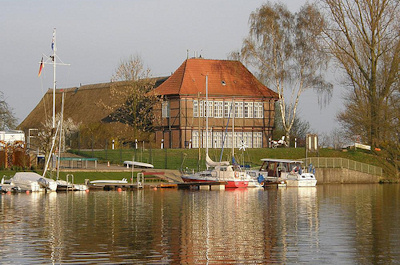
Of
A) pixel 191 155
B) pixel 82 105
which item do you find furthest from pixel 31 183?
pixel 82 105

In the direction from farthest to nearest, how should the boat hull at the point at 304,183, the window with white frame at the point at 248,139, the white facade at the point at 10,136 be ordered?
the window with white frame at the point at 248,139 → the white facade at the point at 10,136 → the boat hull at the point at 304,183

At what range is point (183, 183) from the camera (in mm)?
55562

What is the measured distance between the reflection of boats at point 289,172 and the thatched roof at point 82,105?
88.7ft

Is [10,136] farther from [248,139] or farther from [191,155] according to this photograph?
[248,139]

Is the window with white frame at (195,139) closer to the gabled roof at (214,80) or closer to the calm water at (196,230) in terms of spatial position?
the gabled roof at (214,80)

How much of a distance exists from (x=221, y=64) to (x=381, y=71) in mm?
20031

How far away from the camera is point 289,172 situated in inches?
2525

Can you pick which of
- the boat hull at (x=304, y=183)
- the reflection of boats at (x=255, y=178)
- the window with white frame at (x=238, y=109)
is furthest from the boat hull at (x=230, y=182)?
the window with white frame at (x=238, y=109)

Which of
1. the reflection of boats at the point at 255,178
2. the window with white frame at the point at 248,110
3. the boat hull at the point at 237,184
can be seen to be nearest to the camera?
the boat hull at the point at 237,184

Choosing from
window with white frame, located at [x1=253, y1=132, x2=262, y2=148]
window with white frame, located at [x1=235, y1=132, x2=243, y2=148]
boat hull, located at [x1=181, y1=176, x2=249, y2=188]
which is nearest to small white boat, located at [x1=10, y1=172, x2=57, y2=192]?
boat hull, located at [x1=181, y1=176, x2=249, y2=188]

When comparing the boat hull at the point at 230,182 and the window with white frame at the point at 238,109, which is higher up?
the window with white frame at the point at 238,109

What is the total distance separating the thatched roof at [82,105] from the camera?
9150 cm

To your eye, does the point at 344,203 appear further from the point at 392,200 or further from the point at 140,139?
the point at 140,139

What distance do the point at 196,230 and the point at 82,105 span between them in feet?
239
